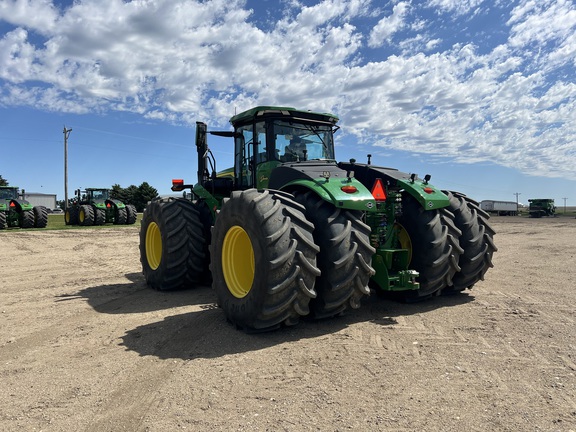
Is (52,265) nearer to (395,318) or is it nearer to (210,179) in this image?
(210,179)

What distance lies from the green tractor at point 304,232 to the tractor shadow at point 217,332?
16 cm

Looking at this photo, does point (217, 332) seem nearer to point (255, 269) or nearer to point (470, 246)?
point (255, 269)

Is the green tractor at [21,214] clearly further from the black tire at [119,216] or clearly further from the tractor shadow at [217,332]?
the tractor shadow at [217,332]

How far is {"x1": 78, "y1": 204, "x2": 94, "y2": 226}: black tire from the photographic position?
81.5 feet

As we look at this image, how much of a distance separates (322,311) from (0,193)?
26210 millimetres

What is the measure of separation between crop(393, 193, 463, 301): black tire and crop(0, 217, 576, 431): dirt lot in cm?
40

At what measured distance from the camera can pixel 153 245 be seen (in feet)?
24.8

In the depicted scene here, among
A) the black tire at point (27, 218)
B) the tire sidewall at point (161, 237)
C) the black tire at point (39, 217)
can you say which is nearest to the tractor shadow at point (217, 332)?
the tire sidewall at point (161, 237)

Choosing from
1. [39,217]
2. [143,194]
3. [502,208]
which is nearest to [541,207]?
[502,208]

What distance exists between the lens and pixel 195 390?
3166 mm

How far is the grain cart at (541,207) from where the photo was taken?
51300 millimetres

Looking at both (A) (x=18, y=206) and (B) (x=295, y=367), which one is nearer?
(B) (x=295, y=367)

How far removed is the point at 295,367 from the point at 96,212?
25.1m

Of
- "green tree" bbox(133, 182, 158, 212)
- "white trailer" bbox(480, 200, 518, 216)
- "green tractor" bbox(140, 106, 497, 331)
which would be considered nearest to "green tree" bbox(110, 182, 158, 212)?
"green tree" bbox(133, 182, 158, 212)
